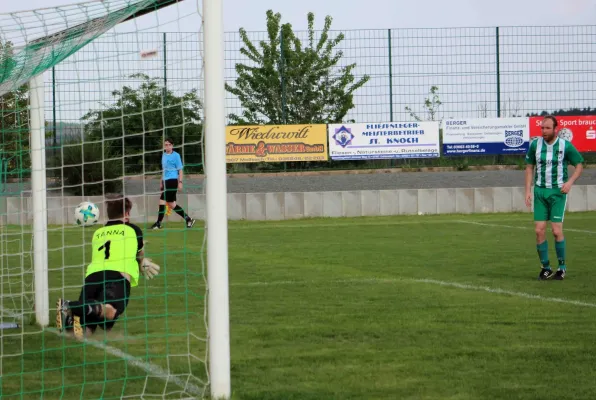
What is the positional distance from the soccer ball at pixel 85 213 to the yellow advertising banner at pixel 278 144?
15.7 meters

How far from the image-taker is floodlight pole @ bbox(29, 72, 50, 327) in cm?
802

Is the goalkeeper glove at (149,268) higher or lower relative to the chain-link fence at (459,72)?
lower

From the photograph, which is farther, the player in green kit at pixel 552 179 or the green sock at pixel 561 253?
the player in green kit at pixel 552 179

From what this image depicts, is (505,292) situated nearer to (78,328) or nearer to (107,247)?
(107,247)

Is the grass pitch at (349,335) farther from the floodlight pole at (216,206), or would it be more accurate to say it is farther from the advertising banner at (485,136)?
the advertising banner at (485,136)

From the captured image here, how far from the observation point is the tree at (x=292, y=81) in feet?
84.4

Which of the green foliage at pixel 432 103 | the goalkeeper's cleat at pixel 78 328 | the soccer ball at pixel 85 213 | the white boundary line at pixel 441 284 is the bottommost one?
the white boundary line at pixel 441 284

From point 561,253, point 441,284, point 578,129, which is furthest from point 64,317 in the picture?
point 578,129

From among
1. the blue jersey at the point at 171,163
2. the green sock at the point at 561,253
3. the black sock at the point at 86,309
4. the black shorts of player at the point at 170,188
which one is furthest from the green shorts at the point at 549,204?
the black shorts of player at the point at 170,188

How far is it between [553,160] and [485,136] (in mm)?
15674

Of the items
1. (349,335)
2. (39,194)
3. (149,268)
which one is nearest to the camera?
(349,335)

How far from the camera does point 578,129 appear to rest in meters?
26.8

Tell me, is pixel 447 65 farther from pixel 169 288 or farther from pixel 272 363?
pixel 272 363

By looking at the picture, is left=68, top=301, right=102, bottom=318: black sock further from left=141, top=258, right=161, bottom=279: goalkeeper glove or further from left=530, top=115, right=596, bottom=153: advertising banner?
left=530, top=115, right=596, bottom=153: advertising banner
